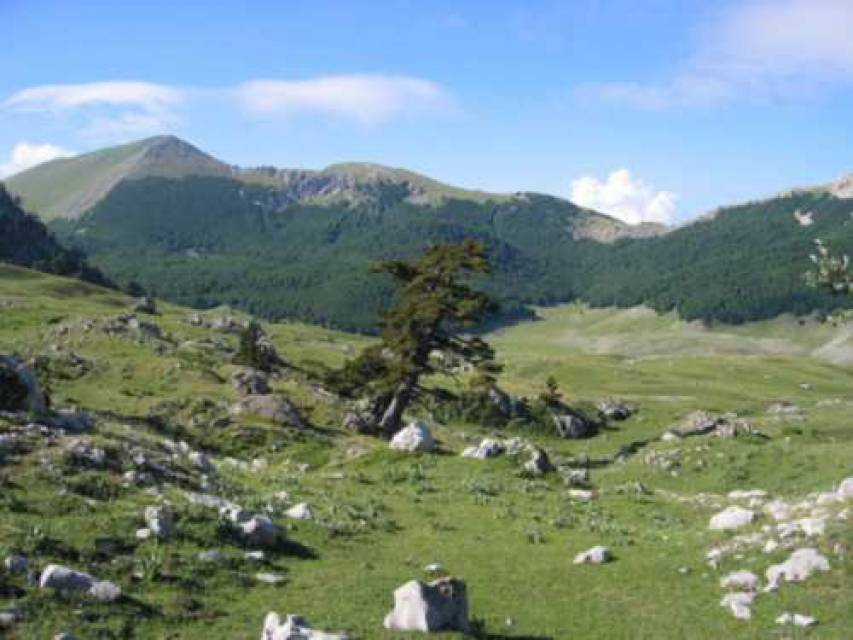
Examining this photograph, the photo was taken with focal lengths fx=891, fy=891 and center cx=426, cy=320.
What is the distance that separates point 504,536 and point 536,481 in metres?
11.1

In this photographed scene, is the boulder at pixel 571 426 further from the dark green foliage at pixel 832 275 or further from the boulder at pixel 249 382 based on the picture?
the dark green foliage at pixel 832 275

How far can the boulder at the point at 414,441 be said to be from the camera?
147 ft

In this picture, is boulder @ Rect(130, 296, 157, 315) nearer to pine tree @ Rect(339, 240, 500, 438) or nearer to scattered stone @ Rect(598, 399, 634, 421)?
scattered stone @ Rect(598, 399, 634, 421)

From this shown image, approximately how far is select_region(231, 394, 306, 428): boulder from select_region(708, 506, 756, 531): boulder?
1224 inches

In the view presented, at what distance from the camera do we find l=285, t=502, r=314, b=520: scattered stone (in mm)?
26938

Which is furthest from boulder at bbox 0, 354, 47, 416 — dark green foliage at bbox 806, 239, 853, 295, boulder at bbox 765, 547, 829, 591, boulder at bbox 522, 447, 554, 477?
dark green foliage at bbox 806, 239, 853, 295

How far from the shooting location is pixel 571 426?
276ft

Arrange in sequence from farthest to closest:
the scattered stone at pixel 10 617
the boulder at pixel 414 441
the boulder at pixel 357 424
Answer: the boulder at pixel 357 424, the boulder at pixel 414 441, the scattered stone at pixel 10 617

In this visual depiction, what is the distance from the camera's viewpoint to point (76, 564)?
61.4 feet

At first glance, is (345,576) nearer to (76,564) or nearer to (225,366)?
(76,564)

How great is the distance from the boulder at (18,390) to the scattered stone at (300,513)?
1184 centimetres

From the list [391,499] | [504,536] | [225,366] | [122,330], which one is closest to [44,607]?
[504,536]

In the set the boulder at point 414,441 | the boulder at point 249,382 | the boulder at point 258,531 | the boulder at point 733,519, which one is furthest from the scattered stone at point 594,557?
the boulder at point 249,382

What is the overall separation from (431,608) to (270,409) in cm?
3942
